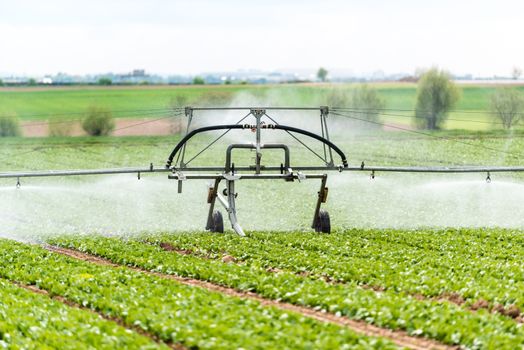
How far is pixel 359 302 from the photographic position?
18.8 meters

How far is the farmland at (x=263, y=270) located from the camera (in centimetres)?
1686

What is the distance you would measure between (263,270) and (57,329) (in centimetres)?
678

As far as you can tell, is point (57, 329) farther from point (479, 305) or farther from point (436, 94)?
point (436, 94)

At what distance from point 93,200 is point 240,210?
7283mm

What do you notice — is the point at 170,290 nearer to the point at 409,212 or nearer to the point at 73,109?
the point at 409,212

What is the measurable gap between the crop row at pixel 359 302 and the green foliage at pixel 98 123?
5371 centimetres

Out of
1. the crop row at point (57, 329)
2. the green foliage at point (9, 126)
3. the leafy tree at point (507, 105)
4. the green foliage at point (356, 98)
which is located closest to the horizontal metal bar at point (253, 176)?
the crop row at point (57, 329)

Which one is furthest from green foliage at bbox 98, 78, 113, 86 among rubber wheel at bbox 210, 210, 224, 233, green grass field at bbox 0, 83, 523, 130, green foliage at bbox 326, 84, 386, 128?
rubber wheel at bbox 210, 210, 224, 233

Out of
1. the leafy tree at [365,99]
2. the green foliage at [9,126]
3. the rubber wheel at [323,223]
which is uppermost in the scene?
the leafy tree at [365,99]

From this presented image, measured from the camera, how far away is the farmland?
16.9 metres

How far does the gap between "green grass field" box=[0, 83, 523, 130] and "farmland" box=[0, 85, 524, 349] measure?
1341 inches

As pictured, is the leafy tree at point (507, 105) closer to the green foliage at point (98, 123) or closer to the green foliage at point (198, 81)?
the green foliage at point (98, 123)

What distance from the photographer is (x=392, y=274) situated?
73.3ft

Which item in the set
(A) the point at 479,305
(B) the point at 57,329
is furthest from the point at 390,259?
(B) the point at 57,329
